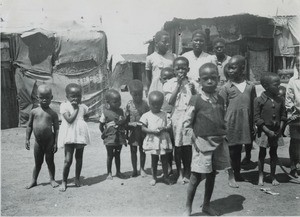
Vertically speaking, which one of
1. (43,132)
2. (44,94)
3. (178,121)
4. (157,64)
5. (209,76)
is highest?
(157,64)

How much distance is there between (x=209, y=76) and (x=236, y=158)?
5.28 feet

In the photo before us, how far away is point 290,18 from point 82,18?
23.8 ft

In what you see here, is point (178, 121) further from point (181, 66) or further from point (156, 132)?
point (181, 66)

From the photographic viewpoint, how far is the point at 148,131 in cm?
454

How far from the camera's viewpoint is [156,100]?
4578mm

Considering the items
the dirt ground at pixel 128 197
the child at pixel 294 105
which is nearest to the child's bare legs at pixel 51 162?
the dirt ground at pixel 128 197

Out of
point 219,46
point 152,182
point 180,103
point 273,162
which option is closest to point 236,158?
point 273,162

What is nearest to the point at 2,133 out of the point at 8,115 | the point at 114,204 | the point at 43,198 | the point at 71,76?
the point at 8,115

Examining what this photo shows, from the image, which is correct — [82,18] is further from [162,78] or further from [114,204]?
[114,204]

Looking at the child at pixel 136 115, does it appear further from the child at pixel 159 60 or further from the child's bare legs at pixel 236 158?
the child's bare legs at pixel 236 158

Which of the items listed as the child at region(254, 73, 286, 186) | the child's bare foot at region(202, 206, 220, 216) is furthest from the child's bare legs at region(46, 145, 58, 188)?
the child at region(254, 73, 286, 186)

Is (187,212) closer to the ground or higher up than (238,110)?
closer to the ground

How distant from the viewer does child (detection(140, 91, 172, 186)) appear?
451 centimetres

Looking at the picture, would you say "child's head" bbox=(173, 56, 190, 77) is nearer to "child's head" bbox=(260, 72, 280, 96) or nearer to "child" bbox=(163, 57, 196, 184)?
"child" bbox=(163, 57, 196, 184)
